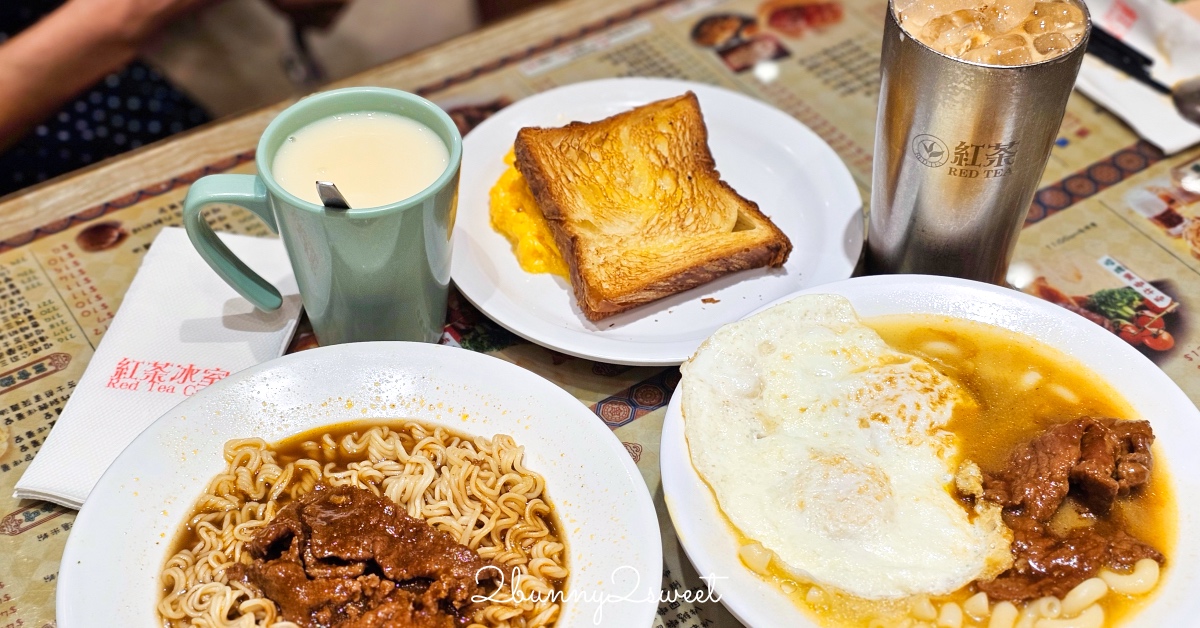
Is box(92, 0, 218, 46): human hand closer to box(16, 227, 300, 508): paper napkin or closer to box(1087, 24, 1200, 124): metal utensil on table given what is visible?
box(16, 227, 300, 508): paper napkin

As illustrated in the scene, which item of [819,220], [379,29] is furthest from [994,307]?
[379,29]

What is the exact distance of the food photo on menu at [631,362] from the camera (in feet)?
5.85

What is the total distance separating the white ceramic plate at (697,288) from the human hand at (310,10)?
74.3 inches

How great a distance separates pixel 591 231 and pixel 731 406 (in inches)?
28.6

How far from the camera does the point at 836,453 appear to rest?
1926mm

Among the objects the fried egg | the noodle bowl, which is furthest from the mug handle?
the fried egg

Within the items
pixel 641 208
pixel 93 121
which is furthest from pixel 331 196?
pixel 93 121

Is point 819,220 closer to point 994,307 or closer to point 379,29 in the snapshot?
point 994,307

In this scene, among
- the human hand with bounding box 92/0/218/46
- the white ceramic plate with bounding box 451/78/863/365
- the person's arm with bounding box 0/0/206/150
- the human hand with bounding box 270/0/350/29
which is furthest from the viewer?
the human hand with bounding box 270/0/350/29

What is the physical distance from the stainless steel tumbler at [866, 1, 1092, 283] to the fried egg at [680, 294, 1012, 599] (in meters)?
0.33

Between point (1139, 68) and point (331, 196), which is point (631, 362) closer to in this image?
point (331, 196)

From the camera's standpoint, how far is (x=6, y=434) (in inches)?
88.7

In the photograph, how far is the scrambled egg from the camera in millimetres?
2510

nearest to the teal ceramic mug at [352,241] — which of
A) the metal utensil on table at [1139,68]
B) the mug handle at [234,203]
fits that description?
the mug handle at [234,203]
